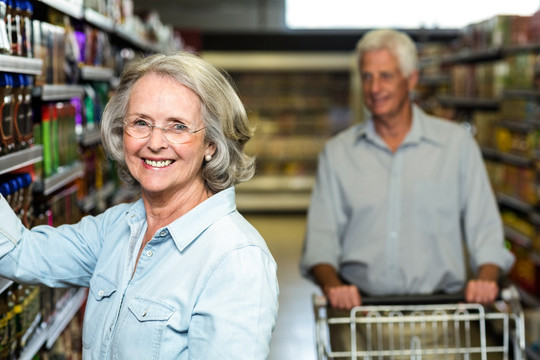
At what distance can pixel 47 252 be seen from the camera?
1.92 m

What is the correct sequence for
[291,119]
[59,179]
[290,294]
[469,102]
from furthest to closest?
1. [291,119]
2. [469,102]
3. [290,294]
4. [59,179]

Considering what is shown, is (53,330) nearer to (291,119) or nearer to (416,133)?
(416,133)

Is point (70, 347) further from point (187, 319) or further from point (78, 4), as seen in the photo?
point (187, 319)

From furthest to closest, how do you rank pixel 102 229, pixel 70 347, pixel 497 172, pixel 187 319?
pixel 497 172
pixel 70 347
pixel 102 229
pixel 187 319

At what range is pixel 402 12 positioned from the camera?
1233 cm

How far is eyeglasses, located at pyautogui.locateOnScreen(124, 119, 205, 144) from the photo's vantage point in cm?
174

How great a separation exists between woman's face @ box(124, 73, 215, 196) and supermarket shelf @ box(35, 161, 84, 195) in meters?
1.05

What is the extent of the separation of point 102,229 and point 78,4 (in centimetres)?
179

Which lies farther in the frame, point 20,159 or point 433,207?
point 433,207

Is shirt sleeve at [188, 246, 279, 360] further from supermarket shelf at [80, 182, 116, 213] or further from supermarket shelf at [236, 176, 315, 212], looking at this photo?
supermarket shelf at [236, 176, 315, 212]

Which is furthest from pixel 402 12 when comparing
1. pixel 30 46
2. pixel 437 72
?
pixel 30 46

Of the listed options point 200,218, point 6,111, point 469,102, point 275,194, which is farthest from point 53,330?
point 275,194

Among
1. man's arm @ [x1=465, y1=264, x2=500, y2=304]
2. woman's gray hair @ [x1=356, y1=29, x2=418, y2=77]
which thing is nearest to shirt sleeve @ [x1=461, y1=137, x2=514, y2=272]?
man's arm @ [x1=465, y1=264, x2=500, y2=304]

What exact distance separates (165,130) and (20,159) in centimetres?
82
